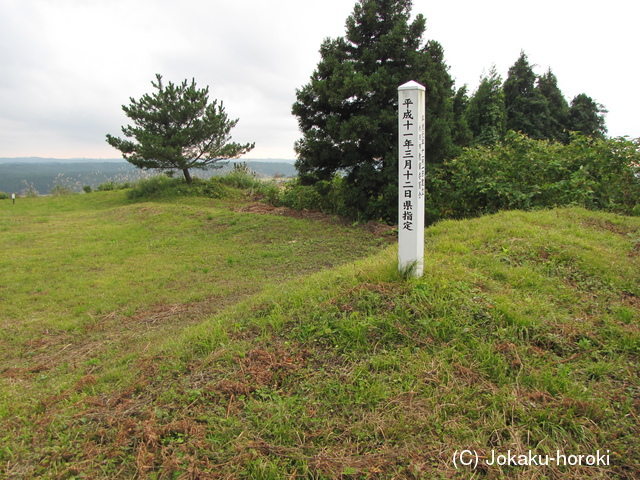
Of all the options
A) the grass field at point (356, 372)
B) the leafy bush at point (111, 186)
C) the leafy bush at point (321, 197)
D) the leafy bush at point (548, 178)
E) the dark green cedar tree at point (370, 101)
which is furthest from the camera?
the leafy bush at point (111, 186)

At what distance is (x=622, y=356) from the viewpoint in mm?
2609

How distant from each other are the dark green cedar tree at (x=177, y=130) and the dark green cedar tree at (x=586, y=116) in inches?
846

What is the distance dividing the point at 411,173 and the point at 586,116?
26624 millimetres

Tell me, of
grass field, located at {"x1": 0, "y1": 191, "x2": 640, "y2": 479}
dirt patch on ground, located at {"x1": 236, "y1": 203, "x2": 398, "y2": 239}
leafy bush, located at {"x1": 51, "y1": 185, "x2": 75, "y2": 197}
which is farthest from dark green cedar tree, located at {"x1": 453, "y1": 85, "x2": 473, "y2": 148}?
leafy bush, located at {"x1": 51, "y1": 185, "x2": 75, "y2": 197}

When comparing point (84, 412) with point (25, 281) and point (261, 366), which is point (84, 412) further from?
point (25, 281)

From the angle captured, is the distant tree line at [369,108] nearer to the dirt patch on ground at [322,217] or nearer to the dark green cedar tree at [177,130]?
the dirt patch on ground at [322,217]

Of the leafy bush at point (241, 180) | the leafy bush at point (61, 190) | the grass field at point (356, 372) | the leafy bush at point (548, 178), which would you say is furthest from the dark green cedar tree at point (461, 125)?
the leafy bush at point (61, 190)

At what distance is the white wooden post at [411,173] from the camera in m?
3.35

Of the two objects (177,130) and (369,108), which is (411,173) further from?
(177,130)

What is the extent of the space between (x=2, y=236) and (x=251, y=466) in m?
11.3

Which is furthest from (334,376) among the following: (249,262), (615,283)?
(249,262)

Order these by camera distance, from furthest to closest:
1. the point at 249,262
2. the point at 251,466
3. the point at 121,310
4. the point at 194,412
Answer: the point at 249,262
the point at 121,310
the point at 194,412
the point at 251,466

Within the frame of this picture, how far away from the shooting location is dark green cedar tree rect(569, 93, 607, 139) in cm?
2327

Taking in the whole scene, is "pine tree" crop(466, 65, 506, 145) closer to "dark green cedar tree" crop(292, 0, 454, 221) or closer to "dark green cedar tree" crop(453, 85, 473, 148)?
"dark green cedar tree" crop(453, 85, 473, 148)
